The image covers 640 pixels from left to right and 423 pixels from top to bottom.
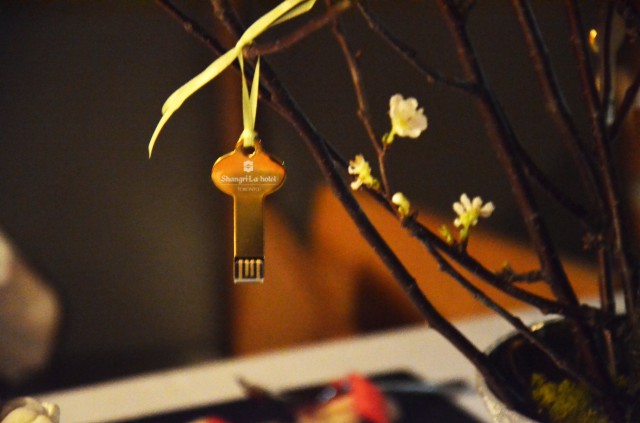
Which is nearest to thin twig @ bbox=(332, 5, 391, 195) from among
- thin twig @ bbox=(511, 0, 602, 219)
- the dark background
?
thin twig @ bbox=(511, 0, 602, 219)

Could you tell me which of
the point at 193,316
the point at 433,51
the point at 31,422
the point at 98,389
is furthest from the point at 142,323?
the point at 31,422

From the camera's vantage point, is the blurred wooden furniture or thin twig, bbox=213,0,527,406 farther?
the blurred wooden furniture

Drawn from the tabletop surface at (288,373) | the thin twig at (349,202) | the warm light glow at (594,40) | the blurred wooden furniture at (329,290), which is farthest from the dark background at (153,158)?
the thin twig at (349,202)

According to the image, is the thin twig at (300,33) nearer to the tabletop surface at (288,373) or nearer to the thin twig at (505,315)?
the thin twig at (505,315)

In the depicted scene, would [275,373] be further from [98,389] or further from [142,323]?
[142,323]

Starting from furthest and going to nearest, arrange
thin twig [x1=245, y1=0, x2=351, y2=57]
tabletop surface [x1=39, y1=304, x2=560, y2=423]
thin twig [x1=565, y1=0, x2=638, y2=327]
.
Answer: tabletop surface [x1=39, y1=304, x2=560, y2=423], thin twig [x1=565, y1=0, x2=638, y2=327], thin twig [x1=245, y1=0, x2=351, y2=57]

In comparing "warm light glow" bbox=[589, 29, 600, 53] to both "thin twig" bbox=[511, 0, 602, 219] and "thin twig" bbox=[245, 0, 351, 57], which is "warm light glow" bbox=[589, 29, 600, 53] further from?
"thin twig" bbox=[245, 0, 351, 57]

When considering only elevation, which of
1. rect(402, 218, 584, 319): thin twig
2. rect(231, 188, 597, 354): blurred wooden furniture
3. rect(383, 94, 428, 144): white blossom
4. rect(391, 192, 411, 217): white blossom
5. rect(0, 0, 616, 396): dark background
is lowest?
rect(402, 218, 584, 319): thin twig
